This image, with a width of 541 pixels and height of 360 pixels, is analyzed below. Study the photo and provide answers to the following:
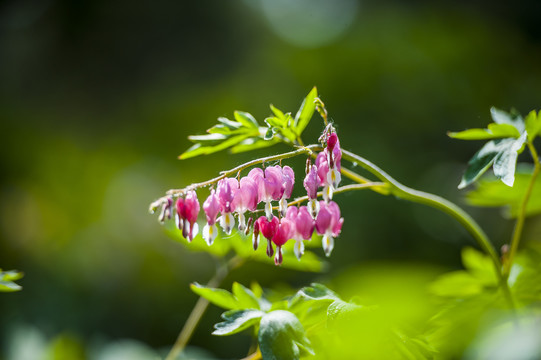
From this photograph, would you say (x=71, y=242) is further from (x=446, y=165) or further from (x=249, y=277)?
(x=446, y=165)

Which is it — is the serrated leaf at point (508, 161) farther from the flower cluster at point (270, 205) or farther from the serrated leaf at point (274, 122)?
the serrated leaf at point (274, 122)

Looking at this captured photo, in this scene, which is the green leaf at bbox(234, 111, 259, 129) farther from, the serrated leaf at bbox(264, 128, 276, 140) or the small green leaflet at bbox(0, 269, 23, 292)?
the small green leaflet at bbox(0, 269, 23, 292)

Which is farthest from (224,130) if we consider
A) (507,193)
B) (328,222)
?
(507,193)

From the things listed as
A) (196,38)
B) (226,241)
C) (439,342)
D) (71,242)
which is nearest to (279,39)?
(196,38)

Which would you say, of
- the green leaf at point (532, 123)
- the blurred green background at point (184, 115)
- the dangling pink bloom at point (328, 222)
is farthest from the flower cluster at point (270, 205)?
the blurred green background at point (184, 115)

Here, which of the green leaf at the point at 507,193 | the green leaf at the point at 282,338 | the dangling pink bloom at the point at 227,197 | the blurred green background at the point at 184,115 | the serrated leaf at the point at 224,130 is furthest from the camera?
the blurred green background at the point at 184,115

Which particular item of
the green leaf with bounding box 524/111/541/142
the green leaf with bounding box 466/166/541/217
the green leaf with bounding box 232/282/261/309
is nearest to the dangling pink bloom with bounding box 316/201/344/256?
the green leaf with bounding box 232/282/261/309
